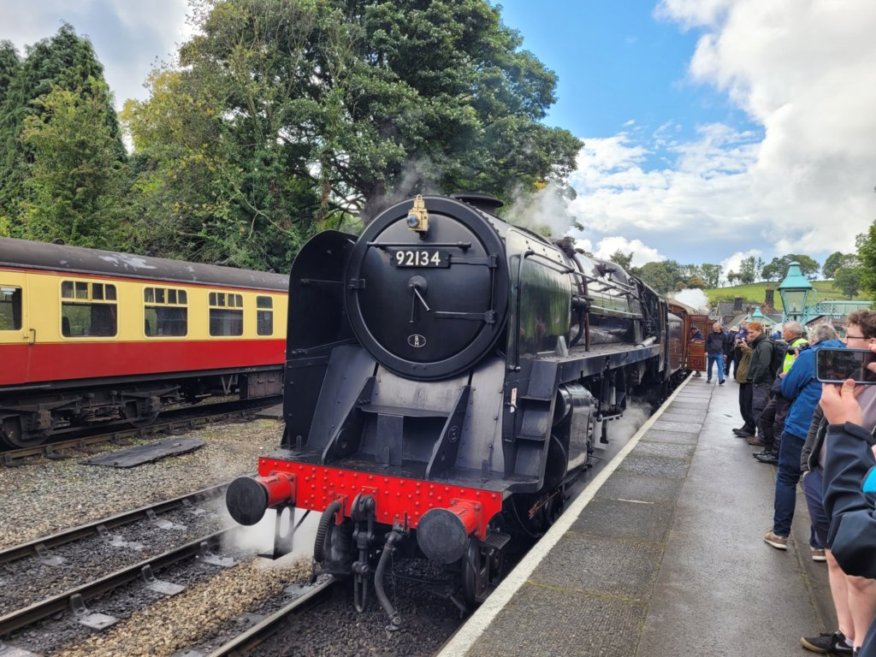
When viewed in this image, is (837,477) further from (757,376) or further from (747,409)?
(747,409)

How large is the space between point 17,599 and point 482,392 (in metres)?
3.61

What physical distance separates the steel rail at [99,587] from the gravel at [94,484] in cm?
144

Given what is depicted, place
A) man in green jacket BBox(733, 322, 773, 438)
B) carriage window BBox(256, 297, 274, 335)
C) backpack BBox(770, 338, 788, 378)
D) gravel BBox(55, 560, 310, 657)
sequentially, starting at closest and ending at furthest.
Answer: gravel BBox(55, 560, 310, 657) < man in green jacket BBox(733, 322, 773, 438) < backpack BBox(770, 338, 788, 378) < carriage window BBox(256, 297, 274, 335)

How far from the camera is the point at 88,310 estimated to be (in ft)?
29.5

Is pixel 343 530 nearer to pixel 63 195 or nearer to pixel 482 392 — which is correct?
pixel 482 392

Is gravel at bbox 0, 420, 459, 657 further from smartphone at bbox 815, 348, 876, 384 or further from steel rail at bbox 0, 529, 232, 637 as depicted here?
smartphone at bbox 815, 348, 876, 384

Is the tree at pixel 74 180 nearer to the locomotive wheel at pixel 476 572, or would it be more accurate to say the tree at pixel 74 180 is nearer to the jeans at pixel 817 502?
the locomotive wheel at pixel 476 572

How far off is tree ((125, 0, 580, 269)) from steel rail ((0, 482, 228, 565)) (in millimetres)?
10295

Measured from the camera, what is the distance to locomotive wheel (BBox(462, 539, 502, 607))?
369 centimetres

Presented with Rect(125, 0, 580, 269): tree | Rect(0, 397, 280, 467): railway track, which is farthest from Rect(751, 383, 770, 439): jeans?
Rect(125, 0, 580, 269): tree

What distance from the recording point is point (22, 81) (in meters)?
27.1

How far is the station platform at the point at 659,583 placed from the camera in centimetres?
300

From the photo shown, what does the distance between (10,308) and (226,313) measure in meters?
4.07

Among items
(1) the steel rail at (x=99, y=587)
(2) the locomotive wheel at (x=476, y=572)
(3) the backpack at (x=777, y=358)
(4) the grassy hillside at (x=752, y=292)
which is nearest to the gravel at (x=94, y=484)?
(1) the steel rail at (x=99, y=587)
